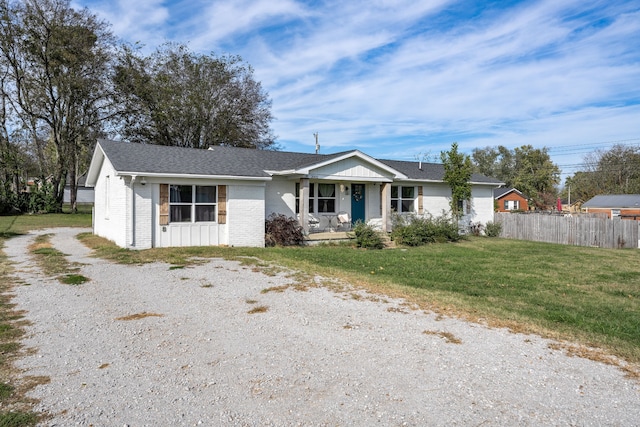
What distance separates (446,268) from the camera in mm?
11195

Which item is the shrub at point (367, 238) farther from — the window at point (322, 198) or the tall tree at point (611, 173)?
the tall tree at point (611, 173)

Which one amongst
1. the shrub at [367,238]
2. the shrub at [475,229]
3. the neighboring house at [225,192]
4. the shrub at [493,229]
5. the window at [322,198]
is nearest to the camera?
the neighboring house at [225,192]

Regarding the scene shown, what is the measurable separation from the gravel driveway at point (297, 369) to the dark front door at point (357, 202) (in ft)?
39.5

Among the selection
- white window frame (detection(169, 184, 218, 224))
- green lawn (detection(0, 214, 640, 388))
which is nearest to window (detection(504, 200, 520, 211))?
green lawn (detection(0, 214, 640, 388))

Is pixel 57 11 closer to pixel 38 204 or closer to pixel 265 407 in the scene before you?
pixel 38 204

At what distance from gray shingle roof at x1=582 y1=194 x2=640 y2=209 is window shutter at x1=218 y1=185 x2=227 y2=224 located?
117 feet

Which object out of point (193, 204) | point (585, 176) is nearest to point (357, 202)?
point (193, 204)

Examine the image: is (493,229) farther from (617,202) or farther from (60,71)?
(60,71)

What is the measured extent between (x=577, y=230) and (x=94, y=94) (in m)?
31.3

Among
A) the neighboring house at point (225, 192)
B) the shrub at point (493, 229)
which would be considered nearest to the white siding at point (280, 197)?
the neighboring house at point (225, 192)

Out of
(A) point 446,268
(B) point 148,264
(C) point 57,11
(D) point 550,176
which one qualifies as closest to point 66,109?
(C) point 57,11

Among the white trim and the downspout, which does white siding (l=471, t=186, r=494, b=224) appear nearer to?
the white trim

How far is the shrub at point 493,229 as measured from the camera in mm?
21797

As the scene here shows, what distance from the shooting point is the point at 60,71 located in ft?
98.2
